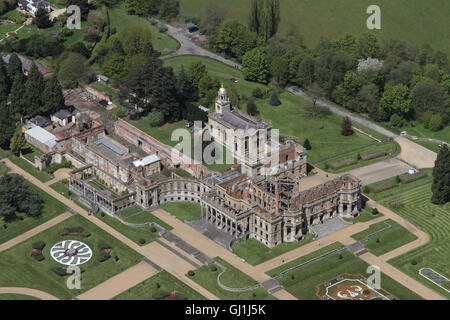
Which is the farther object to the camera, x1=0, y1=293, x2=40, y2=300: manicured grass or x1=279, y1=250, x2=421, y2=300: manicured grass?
x1=279, y1=250, x2=421, y2=300: manicured grass

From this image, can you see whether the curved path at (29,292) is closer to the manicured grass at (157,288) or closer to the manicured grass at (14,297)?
the manicured grass at (14,297)

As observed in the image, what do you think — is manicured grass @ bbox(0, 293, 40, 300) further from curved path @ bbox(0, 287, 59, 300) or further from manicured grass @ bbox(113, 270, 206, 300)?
manicured grass @ bbox(113, 270, 206, 300)

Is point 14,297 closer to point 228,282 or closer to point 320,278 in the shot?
point 228,282

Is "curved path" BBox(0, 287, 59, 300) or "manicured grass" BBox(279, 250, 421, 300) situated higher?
"curved path" BBox(0, 287, 59, 300)

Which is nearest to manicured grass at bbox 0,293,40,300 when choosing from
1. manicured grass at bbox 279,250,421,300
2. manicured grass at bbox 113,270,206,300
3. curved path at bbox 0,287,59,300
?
curved path at bbox 0,287,59,300

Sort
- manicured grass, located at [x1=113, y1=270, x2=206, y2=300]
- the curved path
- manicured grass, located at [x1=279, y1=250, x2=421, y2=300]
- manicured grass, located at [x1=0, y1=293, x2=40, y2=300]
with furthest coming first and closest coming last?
manicured grass, located at [x1=279, y1=250, x2=421, y2=300]
the curved path
manicured grass, located at [x1=113, y1=270, x2=206, y2=300]
manicured grass, located at [x1=0, y1=293, x2=40, y2=300]

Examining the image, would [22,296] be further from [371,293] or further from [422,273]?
[422,273]
